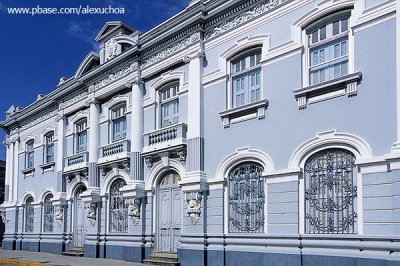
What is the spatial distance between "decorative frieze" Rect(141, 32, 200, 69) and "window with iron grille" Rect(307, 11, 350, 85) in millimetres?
3723

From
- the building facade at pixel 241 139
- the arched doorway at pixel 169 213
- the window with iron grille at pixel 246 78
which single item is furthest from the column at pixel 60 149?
the window with iron grille at pixel 246 78

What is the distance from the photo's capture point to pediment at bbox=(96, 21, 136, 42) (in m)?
16.2

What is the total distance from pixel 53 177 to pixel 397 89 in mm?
14764

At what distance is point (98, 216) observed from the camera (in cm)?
1599

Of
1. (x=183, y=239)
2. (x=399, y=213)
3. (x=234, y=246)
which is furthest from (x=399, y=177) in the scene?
(x=183, y=239)

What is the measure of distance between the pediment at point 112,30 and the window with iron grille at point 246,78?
5.75 metres

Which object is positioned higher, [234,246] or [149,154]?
[149,154]

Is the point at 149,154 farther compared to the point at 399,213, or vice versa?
the point at 149,154

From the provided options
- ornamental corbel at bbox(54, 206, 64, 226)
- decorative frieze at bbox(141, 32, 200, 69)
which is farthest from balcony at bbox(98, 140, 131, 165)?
ornamental corbel at bbox(54, 206, 64, 226)

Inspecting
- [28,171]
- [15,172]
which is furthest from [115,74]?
[15,172]

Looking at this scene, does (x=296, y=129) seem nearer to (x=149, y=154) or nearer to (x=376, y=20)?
(x=376, y=20)

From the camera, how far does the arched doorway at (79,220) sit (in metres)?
17.2

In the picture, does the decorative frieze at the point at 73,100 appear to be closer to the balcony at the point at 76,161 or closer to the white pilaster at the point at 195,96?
the balcony at the point at 76,161

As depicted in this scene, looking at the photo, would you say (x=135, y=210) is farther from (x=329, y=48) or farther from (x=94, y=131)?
(x=329, y=48)
